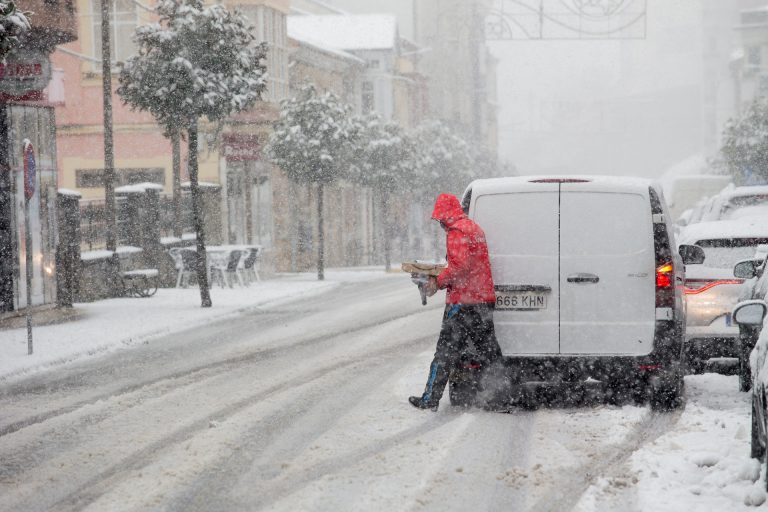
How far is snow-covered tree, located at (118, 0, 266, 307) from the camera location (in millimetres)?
21031

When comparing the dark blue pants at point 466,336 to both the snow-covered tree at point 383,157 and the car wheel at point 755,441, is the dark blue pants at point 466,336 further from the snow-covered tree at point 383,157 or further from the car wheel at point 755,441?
the snow-covered tree at point 383,157

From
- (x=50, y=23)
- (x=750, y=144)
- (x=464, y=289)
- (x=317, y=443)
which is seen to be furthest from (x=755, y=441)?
(x=750, y=144)

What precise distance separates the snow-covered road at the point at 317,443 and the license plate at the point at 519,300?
2.68 feet

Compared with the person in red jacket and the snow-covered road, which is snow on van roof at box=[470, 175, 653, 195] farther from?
the snow-covered road

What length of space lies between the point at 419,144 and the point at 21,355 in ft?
122

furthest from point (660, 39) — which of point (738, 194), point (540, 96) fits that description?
point (738, 194)

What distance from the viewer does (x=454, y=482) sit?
6859mm

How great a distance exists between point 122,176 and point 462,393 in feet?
98.1

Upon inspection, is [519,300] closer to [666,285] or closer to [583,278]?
[583,278]

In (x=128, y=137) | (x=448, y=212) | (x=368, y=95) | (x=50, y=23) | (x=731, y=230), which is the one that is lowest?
(x=731, y=230)

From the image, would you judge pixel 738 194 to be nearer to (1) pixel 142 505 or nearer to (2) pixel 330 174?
(1) pixel 142 505

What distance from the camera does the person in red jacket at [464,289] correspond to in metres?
8.97

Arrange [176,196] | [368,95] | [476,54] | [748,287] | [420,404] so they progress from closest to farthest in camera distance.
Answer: [420,404] < [748,287] < [176,196] < [368,95] < [476,54]

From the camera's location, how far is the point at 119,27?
36750 millimetres
